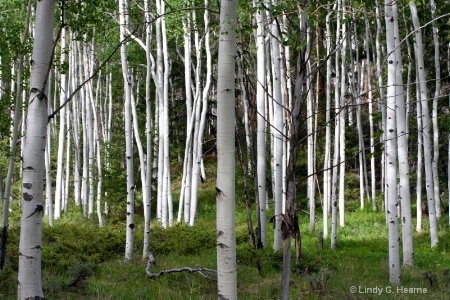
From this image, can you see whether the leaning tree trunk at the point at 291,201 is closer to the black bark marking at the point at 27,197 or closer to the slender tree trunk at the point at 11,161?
the black bark marking at the point at 27,197

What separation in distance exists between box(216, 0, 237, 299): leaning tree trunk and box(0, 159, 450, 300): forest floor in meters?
2.40

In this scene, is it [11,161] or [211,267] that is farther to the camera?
[211,267]

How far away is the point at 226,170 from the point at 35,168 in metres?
1.77

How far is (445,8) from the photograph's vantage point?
653 inches

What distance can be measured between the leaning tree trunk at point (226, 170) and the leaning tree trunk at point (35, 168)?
5.52 ft

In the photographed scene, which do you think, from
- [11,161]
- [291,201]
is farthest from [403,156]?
[11,161]

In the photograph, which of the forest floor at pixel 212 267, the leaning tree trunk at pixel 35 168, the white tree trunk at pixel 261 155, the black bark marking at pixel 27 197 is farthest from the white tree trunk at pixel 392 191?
the black bark marking at pixel 27 197

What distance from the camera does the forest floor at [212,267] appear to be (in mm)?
6578

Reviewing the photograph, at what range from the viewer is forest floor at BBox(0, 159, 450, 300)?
6578 mm

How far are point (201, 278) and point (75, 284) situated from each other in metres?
1.86

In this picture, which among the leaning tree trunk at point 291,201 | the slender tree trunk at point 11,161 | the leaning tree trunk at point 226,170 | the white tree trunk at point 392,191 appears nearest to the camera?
the leaning tree trunk at point 226,170

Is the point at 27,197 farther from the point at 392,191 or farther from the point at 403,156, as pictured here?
the point at 403,156

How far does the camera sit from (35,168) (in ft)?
13.9

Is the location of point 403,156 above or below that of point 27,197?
above
